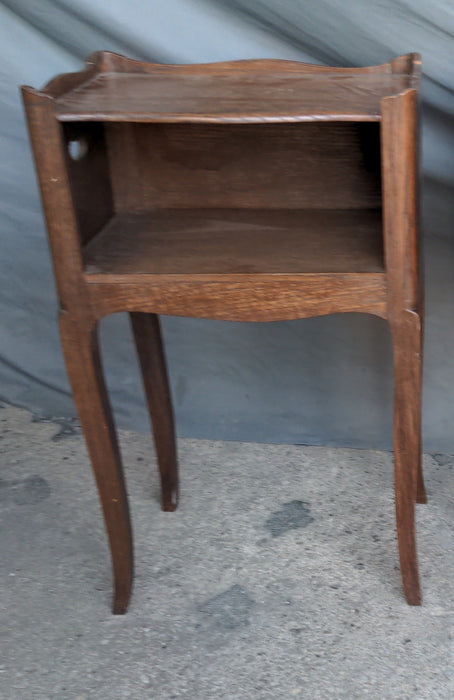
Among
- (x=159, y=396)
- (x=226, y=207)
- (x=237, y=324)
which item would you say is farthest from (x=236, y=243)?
(x=237, y=324)

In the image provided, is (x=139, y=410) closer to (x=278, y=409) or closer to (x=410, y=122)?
(x=278, y=409)

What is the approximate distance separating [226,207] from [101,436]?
447mm

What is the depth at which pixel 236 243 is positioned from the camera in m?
1.40

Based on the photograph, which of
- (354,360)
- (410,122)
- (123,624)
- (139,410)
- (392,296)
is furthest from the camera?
(139,410)

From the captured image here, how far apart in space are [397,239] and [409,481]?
410 millimetres

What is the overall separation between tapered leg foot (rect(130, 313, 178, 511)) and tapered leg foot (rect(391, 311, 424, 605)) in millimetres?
532

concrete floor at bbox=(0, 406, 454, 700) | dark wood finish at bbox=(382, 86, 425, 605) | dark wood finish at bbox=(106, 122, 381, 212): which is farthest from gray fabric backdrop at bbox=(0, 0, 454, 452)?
dark wood finish at bbox=(382, 86, 425, 605)

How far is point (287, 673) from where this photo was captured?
4.71 ft

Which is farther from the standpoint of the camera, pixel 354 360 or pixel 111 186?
pixel 354 360

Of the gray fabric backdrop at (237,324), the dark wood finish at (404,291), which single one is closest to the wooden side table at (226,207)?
the dark wood finish at (404,291)

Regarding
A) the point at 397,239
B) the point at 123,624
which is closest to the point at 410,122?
the point at 397,239

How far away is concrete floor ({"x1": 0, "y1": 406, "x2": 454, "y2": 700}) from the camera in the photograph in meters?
1.44

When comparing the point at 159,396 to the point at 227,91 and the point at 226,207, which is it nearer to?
the point at 226,207

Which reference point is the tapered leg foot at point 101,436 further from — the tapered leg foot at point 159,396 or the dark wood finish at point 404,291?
the dark wood finish at point 404,291
